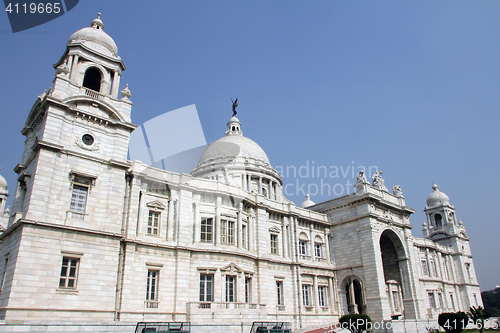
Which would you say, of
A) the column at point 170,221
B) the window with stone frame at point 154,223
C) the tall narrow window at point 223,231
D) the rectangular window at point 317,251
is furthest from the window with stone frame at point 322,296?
the window with stone frame at point 154,223

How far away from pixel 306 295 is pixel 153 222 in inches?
709

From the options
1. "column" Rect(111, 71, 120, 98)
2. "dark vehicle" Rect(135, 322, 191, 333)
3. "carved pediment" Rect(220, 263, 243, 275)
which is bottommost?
"dark vehicle" Rect(135, 322, 191, 333)

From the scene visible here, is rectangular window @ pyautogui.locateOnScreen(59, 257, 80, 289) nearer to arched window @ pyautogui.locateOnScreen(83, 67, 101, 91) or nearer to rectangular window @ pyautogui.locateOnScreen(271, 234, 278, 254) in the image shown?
arched window @ pyautogui.locateOnScreen(83, 67, 101, 91)

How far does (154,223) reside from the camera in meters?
28.2

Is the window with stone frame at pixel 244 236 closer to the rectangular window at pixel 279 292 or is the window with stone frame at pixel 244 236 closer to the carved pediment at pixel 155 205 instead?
the rectangular window at pixel 279 292

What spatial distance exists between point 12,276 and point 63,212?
4.33 m

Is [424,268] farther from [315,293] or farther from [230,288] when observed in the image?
[230,288]

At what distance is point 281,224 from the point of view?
37438 mm

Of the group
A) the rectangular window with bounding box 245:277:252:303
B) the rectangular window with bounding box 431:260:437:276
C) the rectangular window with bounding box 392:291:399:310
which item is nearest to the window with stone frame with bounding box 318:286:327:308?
the rectangular window with bounding box 392:291:399:310

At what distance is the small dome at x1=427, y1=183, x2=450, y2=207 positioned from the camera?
6934 centimetres

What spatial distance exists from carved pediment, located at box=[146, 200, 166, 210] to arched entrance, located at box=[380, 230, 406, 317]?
27334mm

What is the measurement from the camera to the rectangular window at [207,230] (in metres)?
30.4

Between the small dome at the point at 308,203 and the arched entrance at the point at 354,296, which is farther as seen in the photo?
the small dome at the point at 308,203

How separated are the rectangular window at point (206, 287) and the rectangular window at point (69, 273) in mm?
9769
